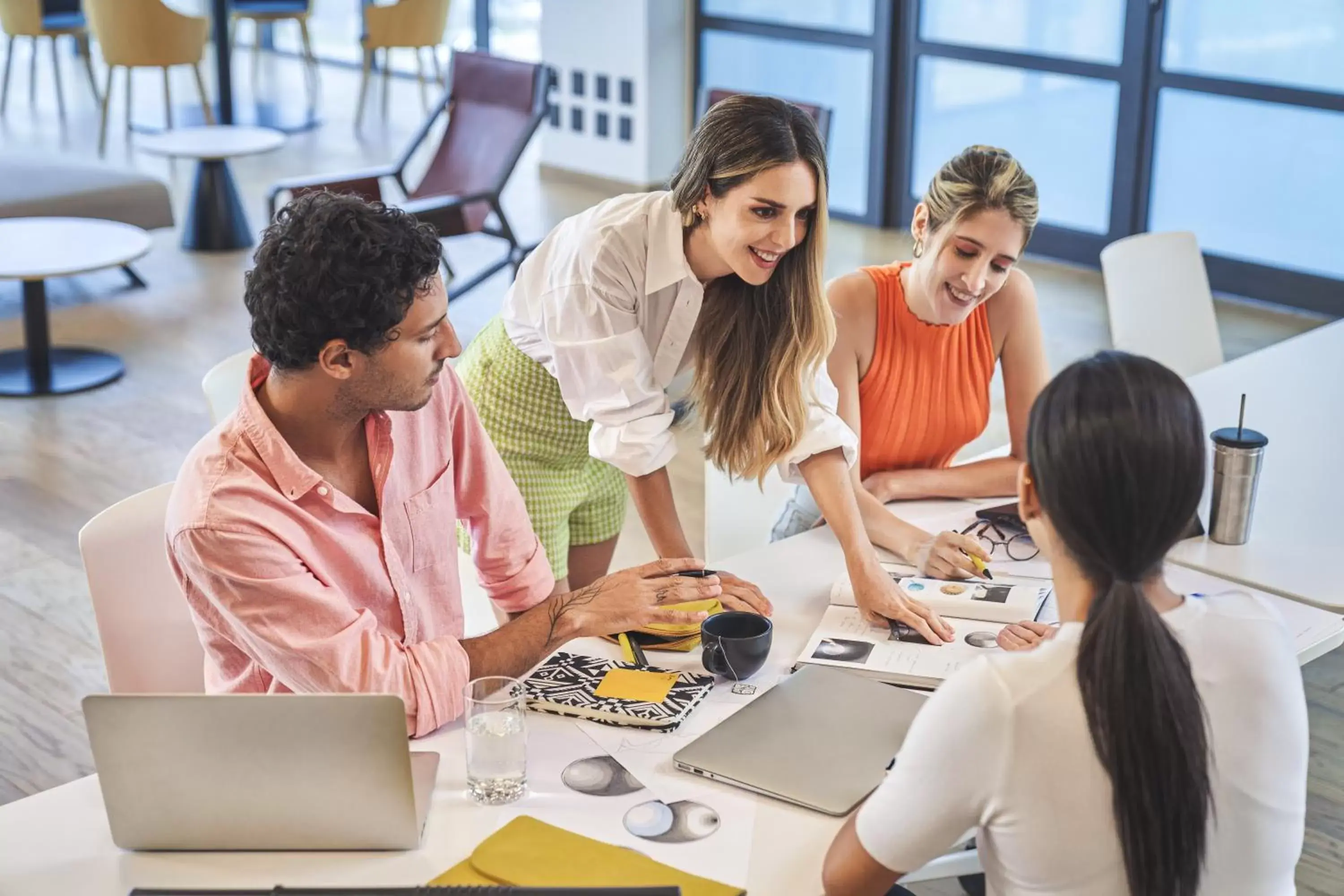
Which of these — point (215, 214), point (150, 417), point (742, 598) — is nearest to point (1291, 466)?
point (742, 598)

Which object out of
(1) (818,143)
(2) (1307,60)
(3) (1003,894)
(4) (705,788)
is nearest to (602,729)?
(4) (705,788)

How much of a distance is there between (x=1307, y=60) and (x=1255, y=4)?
292mm

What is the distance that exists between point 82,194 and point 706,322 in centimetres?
444

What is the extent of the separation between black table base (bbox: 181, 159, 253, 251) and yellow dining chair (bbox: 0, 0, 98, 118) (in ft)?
9.63

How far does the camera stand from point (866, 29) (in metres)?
6.96

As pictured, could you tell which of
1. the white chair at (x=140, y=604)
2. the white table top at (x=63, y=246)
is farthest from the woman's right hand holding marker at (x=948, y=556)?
the white table top at (x=63, y=246)

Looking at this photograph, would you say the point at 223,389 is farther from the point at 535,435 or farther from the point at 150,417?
the point at 150,417

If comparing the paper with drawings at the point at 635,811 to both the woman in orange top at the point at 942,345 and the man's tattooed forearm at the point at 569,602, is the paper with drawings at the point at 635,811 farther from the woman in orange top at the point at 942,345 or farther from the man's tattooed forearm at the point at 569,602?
the woman in orange top at the point at 942,345

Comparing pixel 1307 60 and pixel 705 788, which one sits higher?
pixel 1307 60

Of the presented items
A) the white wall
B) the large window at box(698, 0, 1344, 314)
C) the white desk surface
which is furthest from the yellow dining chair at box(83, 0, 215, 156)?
the white desk surface

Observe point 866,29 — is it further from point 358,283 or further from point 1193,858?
point 1193,858

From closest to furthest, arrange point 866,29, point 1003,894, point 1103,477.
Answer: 1. point 1103,477
2. point 1003,894
3. point 866,29

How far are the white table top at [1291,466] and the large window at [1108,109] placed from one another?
253 centimetres

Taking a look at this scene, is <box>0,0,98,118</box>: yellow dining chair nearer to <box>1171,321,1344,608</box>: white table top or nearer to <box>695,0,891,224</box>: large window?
<box>695,0,891,224</box>: large window
